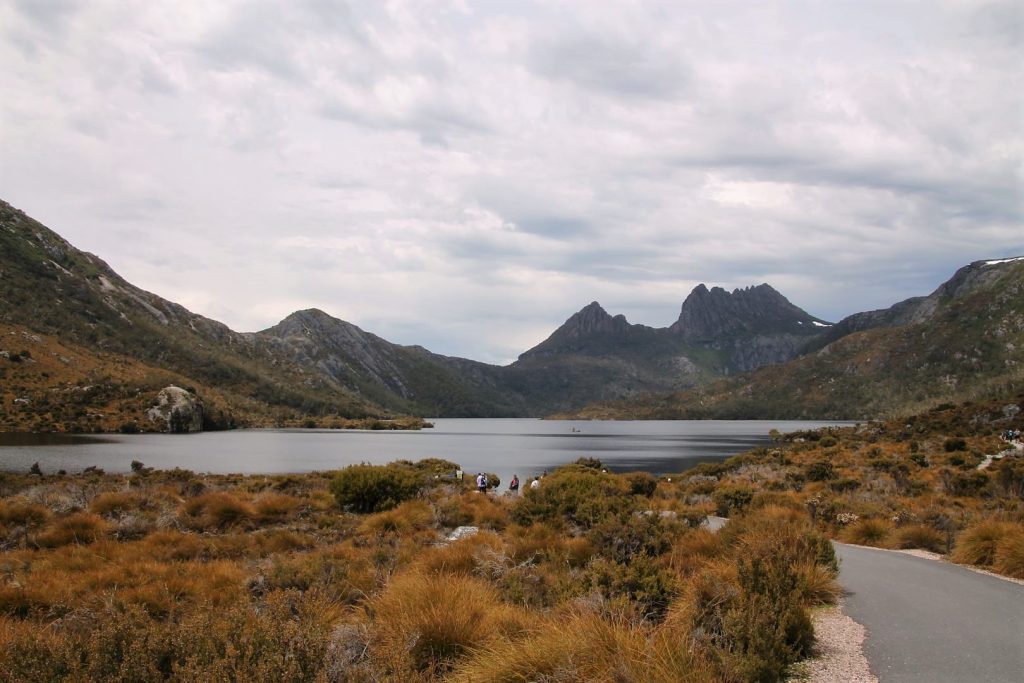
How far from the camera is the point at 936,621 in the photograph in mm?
7809

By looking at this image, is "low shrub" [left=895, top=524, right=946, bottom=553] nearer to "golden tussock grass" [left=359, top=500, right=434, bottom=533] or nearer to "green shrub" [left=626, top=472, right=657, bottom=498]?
"golden tussock grass" [left=359, top=500, right=434, bottom=533]

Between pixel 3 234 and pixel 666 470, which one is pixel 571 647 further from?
pixel 3 234

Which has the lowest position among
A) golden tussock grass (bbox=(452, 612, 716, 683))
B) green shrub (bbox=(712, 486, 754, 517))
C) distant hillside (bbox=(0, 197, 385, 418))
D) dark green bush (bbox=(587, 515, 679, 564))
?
green shrub (bbox=(712, 486, 754, 517))

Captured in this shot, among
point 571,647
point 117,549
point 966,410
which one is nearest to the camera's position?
point 571,647

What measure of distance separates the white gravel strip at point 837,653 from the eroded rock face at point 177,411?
121 m

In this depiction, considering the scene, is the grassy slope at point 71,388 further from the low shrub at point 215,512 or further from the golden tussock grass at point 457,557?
the golden tussock grass at point 457,557

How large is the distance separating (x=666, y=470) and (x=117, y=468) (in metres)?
48.6

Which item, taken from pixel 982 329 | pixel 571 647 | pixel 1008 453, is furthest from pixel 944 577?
pixel 982 329

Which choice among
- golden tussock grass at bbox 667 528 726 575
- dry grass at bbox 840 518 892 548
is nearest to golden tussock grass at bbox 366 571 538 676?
golden tussock grass at bbox 667 528 726 575

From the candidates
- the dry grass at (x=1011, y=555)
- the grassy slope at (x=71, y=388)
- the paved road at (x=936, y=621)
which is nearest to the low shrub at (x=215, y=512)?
the paved road at (x=936, y=621)

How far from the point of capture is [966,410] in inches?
2264

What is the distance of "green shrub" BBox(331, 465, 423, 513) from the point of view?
70.4ft

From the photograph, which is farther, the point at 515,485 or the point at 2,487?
the point at 515,485

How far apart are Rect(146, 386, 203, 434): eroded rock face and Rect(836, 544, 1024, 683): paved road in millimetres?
119424
